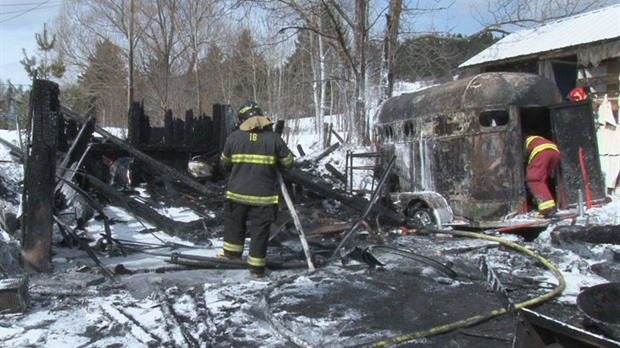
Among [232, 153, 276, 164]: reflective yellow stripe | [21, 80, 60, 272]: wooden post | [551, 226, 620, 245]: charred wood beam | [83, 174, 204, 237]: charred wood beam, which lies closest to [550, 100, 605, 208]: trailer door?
[551, 226, 620, 245]: charred wood beam

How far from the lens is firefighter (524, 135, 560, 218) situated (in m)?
7.44

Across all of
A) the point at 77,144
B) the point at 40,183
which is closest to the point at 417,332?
the point at 40,183

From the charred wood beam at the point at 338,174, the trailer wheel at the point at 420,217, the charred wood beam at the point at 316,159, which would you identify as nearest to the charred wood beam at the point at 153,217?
the trailer wheel at the point at 420,217

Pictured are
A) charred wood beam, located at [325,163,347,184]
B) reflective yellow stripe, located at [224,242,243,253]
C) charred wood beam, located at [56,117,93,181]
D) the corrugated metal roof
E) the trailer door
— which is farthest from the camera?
charred wood beam, located at [325,163,347,184]

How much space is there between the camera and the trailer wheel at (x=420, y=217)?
840 centimetres

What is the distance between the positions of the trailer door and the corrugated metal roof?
4180mm

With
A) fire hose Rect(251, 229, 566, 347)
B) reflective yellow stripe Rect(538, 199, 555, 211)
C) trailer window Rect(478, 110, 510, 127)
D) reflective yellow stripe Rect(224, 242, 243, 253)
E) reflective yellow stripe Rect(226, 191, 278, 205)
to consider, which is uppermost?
trailer window Rect(478, 110, 510, 127)

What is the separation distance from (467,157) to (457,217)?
1.03 m

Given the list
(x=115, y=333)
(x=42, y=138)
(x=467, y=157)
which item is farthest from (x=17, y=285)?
(x=467, y=157)

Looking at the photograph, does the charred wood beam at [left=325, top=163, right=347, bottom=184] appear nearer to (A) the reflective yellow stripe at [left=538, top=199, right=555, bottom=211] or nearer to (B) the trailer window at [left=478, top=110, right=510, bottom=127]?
(B) the trailer window at [left=478, top=110, right=510, bottom=127]

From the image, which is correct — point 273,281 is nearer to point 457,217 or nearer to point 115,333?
point 115,333

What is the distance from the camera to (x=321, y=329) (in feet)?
12.1

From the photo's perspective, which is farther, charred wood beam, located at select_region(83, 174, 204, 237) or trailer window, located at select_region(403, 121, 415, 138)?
trailer window, located at select_region(403, 121, 415, 138)

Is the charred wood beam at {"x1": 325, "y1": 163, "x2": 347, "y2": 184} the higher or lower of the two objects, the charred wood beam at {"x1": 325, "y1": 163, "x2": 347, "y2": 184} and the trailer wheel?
the higher
